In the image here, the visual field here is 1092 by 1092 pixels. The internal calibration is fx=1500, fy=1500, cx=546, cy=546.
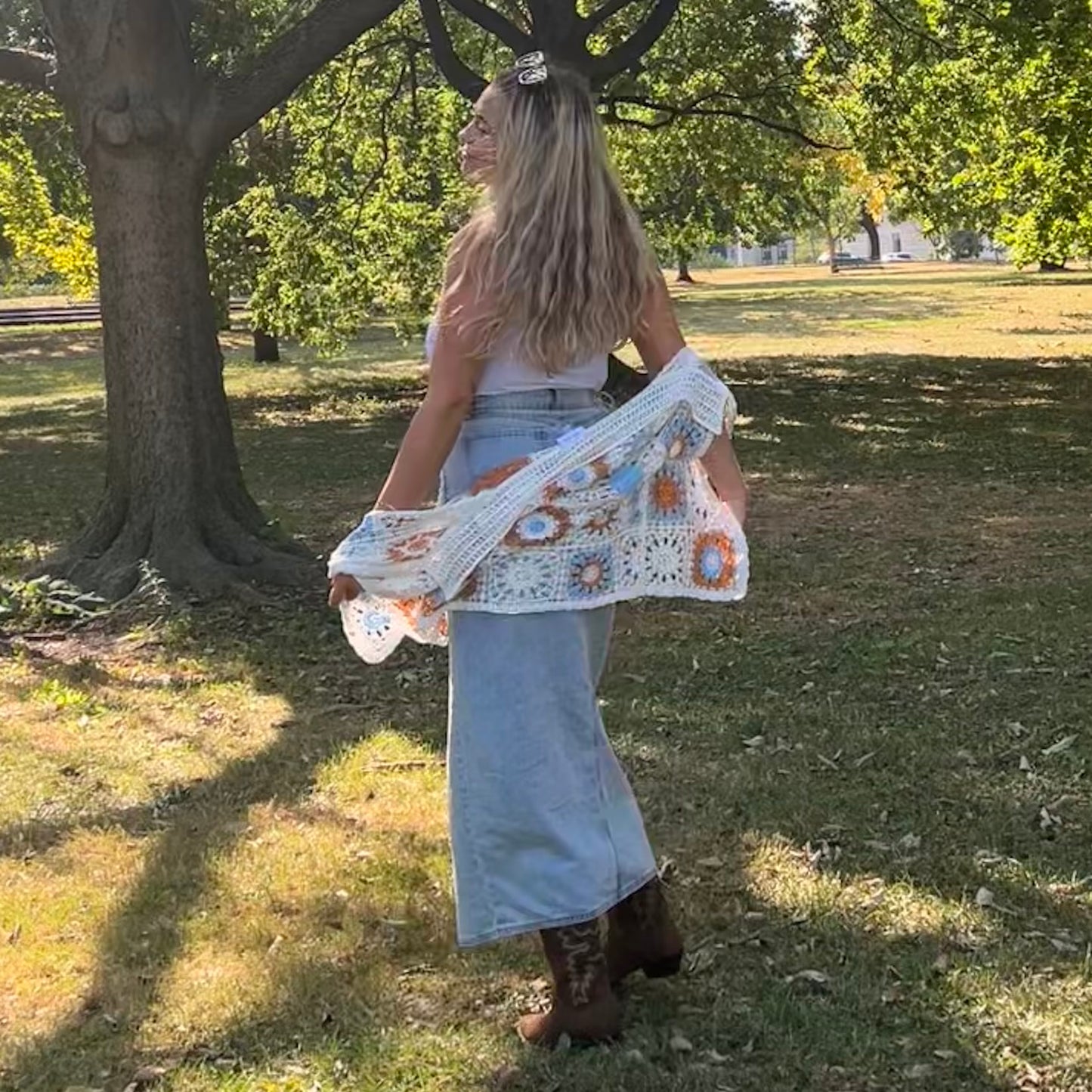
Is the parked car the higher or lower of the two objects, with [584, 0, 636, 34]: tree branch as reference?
lower

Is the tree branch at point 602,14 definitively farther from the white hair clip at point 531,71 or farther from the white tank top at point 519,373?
the white tank top at point 519,373

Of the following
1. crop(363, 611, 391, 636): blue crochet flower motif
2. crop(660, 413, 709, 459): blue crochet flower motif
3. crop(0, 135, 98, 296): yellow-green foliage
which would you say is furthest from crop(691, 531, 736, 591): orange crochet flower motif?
crop(0, 135, 98, 296): yellow-green foliage

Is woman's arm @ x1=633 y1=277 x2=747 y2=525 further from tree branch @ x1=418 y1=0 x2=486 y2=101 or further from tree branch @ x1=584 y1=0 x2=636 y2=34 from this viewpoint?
tree branch @ x1=584 y1=0 x2=636 y2=34

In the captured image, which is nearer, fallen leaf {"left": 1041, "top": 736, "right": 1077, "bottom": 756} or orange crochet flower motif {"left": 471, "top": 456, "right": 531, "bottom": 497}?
orange crochet flower motif {"left": 471, "top": 456, "right": 531, "bottom": 497}

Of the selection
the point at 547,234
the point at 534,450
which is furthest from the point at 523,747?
the point at 547,234

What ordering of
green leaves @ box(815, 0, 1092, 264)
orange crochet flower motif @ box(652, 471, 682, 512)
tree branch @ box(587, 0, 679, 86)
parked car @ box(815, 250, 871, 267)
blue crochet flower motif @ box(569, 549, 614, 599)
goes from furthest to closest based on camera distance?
parked car @ box(815, 250, 871, 267)
green leaves @ box(815, 0, 1092, 264)
tree branch @ box(587, 0, 679, 86)
orange crochet flower motif @ box(652, 471, 682, 512)
blue crochet flower motif @ box(569, 549, 614, 599)

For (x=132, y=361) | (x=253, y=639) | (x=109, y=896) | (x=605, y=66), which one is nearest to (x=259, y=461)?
(x=605, y=66)

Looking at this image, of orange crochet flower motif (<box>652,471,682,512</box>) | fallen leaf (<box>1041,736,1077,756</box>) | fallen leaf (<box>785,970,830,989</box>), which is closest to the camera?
orange crochet flower motif (<box>652,471,682,512</box>)

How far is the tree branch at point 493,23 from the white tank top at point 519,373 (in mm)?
11141

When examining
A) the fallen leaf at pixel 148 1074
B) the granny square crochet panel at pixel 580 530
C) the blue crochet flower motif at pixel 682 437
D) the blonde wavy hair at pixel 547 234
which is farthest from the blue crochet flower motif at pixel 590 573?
the fallen leaf at pixel 148 1074

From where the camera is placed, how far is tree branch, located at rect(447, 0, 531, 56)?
13.4m

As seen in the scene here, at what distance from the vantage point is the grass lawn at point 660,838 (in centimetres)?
318

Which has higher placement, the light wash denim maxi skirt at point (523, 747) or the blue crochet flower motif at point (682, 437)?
the blue crochet flower motif at point (682, 437)

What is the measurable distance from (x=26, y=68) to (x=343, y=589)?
6.58 m
